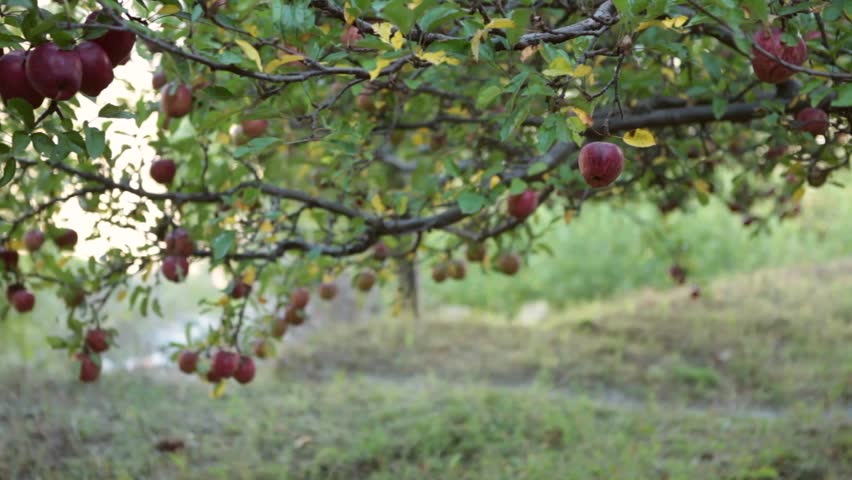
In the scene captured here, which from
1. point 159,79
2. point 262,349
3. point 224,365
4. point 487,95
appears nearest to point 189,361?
point 224,365

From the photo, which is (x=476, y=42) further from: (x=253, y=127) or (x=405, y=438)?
(x=405, y=438)

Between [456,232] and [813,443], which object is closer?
[456,232]

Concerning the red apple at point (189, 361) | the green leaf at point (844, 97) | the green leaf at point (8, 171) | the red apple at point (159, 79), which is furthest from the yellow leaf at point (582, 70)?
the red apple at point (189, 361)

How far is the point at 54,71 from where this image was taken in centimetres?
141

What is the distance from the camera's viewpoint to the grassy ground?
→ 3.49 meters

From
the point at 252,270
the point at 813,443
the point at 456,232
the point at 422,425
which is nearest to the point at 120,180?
the point at 252,270

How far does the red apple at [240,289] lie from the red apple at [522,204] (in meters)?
0.93

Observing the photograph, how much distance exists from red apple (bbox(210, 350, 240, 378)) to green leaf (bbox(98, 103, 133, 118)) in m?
1.32

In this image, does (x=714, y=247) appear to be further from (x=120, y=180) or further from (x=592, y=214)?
(x=120, y=180)

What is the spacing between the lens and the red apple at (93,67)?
1469mm

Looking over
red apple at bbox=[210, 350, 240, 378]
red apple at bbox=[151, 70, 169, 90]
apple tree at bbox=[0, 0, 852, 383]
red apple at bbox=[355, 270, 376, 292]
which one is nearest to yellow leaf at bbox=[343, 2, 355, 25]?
apple tree at bbox=[0, 0, 852, 383]

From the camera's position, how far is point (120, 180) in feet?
8.41

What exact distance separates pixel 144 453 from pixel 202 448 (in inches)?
9.9

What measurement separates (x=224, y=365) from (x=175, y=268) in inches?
16.3
